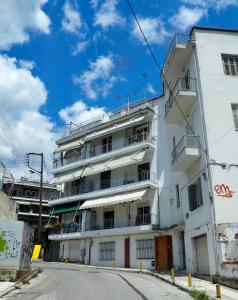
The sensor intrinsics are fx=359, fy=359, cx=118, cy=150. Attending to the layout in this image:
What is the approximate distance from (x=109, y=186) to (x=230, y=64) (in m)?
18.5

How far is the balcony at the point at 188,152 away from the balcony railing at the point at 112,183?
9629 millimetres

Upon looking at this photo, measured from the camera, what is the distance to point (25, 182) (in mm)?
72062

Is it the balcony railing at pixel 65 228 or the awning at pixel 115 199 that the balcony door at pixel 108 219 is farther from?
the balcony railing at pixel 65 228

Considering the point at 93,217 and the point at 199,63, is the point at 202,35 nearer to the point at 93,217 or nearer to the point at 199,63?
the point at 199,63

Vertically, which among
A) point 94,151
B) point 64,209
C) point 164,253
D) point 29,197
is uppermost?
point 29,197

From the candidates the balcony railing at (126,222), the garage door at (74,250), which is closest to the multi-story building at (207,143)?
the balcony railing at (126,222)

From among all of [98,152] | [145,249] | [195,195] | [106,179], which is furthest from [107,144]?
[195,195]

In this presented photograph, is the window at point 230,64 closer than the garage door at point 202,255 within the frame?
No

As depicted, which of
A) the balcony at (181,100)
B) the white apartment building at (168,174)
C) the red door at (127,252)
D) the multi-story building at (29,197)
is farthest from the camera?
the multi-story building at (29,197)

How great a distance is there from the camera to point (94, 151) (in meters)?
A: 39.4

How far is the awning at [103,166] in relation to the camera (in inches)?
1307

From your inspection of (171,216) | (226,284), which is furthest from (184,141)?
(171,216)

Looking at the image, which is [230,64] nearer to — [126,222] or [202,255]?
[202,255]

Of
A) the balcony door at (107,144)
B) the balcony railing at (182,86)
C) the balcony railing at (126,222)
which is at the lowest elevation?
the balcony railing at (126,222)
